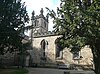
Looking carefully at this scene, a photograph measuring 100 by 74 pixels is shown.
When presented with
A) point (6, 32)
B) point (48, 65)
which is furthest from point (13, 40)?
point (48, 65)

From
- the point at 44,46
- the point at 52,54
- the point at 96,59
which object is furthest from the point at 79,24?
the point at 44,46

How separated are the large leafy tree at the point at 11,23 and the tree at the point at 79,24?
30.4 feet

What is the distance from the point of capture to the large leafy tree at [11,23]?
79.9 ft

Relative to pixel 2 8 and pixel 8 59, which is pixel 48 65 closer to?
pixel 8 59

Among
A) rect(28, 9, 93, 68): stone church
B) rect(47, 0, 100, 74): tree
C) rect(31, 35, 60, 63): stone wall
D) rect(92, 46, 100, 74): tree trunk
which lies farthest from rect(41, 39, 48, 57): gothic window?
rect(92, 46, 100, 74): tree trunk

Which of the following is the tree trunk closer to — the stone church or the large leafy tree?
the large leafy tree

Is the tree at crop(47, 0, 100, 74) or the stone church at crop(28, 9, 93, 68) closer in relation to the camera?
the tree at crop(47, 0, 100, 74)

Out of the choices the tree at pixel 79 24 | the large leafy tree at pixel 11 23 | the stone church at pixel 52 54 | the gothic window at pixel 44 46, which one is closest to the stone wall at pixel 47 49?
the stone church at pixel 52 54

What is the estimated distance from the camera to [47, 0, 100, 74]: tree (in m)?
14.2

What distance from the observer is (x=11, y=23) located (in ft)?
Answer: 86.8

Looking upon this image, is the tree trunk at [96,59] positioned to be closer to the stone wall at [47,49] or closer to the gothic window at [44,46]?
the stone wall at [47,49]

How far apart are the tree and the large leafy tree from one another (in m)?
9.28

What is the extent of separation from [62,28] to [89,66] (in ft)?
71.5

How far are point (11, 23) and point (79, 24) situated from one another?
44.7ft
